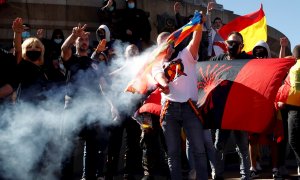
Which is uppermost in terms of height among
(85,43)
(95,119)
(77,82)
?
(85,43)

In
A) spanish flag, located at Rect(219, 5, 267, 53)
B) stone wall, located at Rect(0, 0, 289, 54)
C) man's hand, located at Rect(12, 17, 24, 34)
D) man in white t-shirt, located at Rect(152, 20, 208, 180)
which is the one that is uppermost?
stone wall, located at Rect(0, 0, 289, 54)

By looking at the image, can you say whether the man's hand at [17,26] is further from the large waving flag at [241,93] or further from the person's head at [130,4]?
the person's head at [130,4]

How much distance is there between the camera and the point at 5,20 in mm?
12648

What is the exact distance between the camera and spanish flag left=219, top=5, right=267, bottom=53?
31.9ft

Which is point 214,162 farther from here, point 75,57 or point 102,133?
point 75,57

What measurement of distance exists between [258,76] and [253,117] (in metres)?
0.53

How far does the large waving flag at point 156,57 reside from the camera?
6.43 m

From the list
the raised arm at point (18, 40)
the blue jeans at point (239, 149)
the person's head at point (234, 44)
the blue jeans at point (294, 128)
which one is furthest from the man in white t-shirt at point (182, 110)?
the raised arm at point (18, 40)

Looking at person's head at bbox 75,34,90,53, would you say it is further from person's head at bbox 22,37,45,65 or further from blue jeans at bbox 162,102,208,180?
blue jeans at bbox 162,102,208,180

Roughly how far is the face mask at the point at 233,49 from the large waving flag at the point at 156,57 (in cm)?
68

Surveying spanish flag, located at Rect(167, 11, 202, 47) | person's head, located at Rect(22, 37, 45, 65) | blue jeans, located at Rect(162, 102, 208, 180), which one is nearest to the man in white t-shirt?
blue jeans, located at Rect(162, 102, 208, 180)

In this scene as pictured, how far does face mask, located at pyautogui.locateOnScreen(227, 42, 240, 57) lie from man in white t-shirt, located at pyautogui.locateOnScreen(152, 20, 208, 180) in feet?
3.08

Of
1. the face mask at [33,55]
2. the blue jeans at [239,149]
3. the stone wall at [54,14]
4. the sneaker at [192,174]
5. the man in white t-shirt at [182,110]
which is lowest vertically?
the sneaker at [192,174]

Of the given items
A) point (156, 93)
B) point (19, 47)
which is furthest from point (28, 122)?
point (156, 93)
